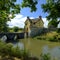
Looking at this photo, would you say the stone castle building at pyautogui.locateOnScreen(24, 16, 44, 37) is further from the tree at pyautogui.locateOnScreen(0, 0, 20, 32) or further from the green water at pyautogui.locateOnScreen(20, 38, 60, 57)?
the tree at pyautogui.locateOnScreen(0, 0, 20, 32)

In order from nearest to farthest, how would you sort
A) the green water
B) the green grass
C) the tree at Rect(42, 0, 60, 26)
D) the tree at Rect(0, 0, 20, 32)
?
the tree at Rect(42, 0, 60, 26)
the tree at Rect(0, 0, 20, 32)
the green water
the green grass

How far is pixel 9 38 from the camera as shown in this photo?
48.3 meters

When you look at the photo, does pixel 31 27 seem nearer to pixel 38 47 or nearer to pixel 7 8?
pixel 38 47

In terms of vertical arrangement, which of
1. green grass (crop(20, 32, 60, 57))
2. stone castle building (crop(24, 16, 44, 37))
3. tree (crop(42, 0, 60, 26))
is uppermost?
tree (crop(42, 0, 60, 26))

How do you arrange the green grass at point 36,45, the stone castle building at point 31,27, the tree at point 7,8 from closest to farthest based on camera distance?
the tree at point 7,8 → the green grass at point 36,45 → the stone castle building at point 31,27

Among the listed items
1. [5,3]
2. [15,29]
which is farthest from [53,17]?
[15,29]

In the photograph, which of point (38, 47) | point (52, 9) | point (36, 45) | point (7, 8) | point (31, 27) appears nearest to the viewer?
point (52, 9)

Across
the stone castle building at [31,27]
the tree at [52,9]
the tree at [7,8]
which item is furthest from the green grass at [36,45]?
the stone castle building at [31,27]

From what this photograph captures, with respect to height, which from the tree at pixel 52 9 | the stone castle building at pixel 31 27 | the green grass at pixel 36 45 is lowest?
the green grass at pixel 36 45

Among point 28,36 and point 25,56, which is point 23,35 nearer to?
point 28,36

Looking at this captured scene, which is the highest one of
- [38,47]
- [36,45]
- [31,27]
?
[31,27]

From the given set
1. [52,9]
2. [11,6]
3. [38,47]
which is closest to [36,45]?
[38,47]

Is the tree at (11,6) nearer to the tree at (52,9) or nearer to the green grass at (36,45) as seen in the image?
the tree at (52,9)

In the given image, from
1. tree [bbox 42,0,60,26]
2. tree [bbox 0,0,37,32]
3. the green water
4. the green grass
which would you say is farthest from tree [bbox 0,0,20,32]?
the green grass
